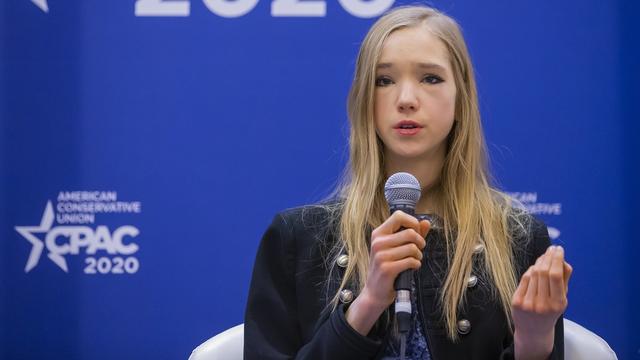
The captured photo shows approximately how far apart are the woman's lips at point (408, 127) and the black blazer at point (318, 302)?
25cm

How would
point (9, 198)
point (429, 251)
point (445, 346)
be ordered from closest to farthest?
point (445, 346), point (429, 251), point (9, 198)

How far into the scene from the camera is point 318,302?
186cm

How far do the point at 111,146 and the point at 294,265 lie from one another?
4.06 ft

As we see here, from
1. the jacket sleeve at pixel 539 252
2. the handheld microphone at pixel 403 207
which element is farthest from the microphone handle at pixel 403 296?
the jacket sleeve at pixel 539 252

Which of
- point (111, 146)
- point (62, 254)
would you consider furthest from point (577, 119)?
point (62, 254)

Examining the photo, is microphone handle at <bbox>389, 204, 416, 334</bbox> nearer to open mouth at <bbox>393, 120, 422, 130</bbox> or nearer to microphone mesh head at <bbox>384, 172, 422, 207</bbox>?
microphone mesh head at <bbox>384, 172, 422, 207</bbox>

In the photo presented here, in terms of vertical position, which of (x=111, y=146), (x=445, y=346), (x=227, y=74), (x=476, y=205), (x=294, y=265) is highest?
(x=227, y=74)

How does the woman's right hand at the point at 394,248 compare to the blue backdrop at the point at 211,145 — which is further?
the blue backdrop at the point at 211,145

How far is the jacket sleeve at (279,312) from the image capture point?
1702mm

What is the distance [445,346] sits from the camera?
1765 mm

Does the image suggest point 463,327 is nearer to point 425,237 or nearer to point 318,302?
point 425,237

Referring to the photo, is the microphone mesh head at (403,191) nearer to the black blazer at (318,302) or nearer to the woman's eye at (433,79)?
the black blazer at (318,302)

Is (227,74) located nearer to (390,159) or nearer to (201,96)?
(201,96)

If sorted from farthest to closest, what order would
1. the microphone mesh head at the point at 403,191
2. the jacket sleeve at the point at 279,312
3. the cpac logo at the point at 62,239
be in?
1. the cpac logo at the point at 62,239
2. the jacket sleeve at the point at 279,312
3. the microphone mesh head at the point at 403,191
